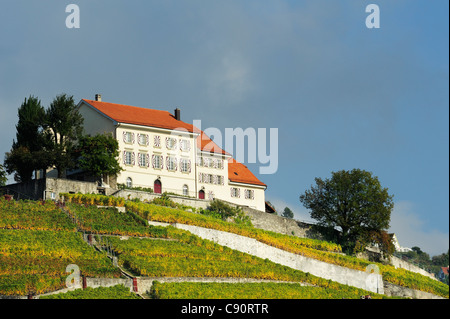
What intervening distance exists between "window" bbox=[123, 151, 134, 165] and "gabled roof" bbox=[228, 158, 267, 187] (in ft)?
39.9

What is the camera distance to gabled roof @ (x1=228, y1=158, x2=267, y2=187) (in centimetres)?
8272

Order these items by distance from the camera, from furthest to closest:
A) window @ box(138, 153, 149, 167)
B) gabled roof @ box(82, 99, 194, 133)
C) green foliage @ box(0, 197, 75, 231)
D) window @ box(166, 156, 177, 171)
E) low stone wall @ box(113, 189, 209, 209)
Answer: window @ box(166, 156, 177, 171) → gabled roof @ box(82, 99, 194, 133) → window @ box(138, 153, 149, 167) → low stone wall @ box(113, 189, 209, 209) → green foliage @ box(0, 197, 75, 231)

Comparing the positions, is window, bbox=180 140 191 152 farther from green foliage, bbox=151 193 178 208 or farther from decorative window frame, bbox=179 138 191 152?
green foliage, bbox=151 193 178 208

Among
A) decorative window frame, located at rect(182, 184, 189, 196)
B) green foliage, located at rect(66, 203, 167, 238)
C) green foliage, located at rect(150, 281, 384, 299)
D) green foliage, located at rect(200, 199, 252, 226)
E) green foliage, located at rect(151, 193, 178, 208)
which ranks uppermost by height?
decorative window frame, located at rect(182, 184, 189, 196)

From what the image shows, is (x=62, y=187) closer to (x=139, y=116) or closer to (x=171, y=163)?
(x=171, y=163)

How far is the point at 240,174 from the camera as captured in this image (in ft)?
278

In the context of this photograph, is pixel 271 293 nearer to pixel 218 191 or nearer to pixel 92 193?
pixel 92 193

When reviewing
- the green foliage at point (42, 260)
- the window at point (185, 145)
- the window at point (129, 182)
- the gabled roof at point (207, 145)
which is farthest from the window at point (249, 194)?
the green foliage at point (42, 260)

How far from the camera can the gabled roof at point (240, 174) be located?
82.7 metres

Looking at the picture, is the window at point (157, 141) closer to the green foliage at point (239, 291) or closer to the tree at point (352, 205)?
the tree at point (352, 205)

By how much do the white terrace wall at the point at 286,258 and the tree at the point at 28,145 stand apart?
1293cm

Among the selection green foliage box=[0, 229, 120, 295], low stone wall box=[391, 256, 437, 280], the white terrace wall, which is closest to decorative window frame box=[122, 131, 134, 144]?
the white terrace wall

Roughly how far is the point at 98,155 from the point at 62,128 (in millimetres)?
3581
